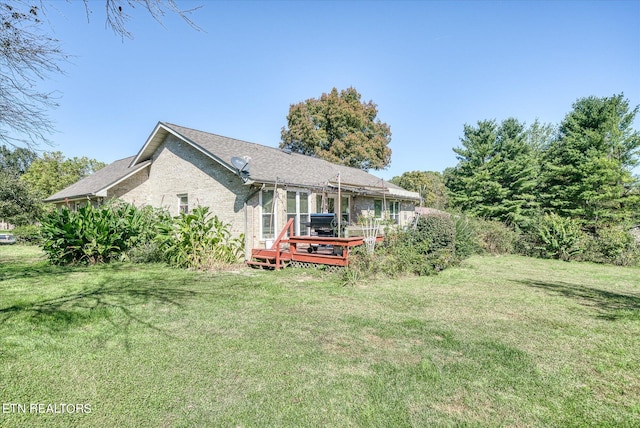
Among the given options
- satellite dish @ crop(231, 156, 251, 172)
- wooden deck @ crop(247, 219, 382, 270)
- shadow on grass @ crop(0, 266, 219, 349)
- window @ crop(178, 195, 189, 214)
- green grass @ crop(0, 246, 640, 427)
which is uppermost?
satellite dish @ crop(231, 156, 251, 172)

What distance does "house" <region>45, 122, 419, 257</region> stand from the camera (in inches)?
459

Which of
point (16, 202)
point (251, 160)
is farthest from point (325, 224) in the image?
point (16, 202)

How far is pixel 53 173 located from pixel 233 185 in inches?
1672

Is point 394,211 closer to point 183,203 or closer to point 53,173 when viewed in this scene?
point 183,203

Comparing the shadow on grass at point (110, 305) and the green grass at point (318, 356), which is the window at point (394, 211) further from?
the shadow on grass at point (110, 305)

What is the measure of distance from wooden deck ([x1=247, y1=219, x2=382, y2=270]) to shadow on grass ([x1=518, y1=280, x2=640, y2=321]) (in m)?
5.04

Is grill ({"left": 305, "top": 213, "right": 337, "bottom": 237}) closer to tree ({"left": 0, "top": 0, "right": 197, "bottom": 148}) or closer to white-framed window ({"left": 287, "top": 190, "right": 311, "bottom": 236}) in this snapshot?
white-framed window ({"left": 287, "top": 190, "right": 311, "bottom": 236})

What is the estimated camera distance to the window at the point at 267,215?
1189cm

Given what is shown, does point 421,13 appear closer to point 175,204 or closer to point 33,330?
point 175,204

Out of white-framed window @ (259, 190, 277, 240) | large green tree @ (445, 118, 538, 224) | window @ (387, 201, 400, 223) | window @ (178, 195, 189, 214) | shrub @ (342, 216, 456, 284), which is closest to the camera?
shrub @ (342, 216, 456, 284)

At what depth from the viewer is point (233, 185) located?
1210cm

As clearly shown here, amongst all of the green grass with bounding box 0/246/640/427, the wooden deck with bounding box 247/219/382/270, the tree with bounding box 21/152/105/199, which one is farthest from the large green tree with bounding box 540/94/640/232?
the tree with bounding box 21/152/105/199

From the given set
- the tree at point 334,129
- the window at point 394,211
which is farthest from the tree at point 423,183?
the window at point 394,211

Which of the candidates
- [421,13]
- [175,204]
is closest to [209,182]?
[175,204]
